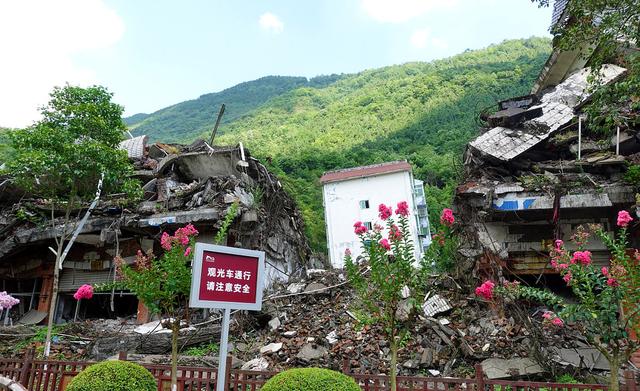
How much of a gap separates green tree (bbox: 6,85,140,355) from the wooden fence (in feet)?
8.49

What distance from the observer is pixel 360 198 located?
94.7 ft

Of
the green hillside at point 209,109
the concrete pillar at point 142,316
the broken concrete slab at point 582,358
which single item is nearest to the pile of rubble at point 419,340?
the broken concrete slab at point 582,358

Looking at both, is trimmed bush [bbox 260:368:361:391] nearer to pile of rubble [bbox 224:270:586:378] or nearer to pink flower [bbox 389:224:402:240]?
pink flower [bbox 389:224:402:240]

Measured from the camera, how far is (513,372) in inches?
323

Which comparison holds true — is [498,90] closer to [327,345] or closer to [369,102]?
[369,102]

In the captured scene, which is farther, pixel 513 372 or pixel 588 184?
pixel 588 184

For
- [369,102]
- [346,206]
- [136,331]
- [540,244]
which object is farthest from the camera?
[369,102]

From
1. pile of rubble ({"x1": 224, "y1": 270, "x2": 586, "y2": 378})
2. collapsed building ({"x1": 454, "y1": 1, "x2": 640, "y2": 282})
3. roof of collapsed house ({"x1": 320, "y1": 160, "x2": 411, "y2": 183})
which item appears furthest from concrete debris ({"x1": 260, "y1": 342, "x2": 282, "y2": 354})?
roof of collapsed house ({"x1": 320, "y1": 160, "x2": 411, "y2": 183})

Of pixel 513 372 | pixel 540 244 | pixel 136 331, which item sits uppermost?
pixel 540 244

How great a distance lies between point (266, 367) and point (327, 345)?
1545 mm

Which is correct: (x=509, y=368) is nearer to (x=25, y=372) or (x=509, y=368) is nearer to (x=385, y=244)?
(x=385, y=244)

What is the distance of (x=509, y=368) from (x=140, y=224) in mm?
10687

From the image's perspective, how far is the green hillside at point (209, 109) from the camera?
50125 mm

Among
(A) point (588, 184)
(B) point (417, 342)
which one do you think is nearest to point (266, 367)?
(B) point (417, 342)
